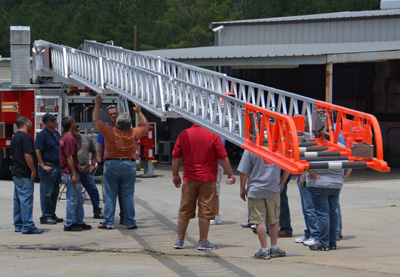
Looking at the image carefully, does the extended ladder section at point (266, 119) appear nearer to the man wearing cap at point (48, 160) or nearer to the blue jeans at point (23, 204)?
the man wearing cap at point (48, 160)

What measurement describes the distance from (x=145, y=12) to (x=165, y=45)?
6.37 meters

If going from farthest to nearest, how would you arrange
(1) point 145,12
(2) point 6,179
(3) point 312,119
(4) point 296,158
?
(1) point 145,12
(2) point 6,179
(3) point 312,119
(4) point 296,158

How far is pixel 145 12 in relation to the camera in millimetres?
64812

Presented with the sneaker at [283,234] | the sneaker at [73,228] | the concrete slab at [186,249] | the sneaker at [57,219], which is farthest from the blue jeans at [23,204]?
the sneaker at [283,234]

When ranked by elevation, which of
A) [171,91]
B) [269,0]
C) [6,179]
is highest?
[269,0]

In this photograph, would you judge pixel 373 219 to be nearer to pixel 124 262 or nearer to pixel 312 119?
pixel 312 119

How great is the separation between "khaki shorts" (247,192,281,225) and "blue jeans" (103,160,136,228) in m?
2.36

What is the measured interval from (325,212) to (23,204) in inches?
164

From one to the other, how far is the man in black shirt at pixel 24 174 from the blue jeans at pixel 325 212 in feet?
12.8

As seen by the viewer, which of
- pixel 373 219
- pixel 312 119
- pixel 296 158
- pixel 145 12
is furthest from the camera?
pixel 145 12

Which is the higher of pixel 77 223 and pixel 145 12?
pixel 145 12

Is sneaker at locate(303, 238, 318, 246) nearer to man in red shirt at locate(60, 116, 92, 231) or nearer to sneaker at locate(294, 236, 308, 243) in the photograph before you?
sneaker at locate(294, 236, 308, 243)

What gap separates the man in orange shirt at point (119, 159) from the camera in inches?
402

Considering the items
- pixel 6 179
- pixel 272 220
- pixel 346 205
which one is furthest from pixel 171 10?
pixel 272 220
